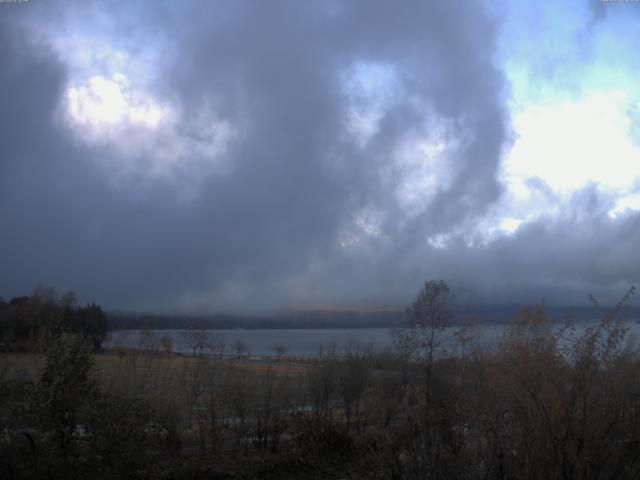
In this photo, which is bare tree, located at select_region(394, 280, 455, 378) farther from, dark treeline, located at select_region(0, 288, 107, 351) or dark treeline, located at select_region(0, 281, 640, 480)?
dark treeline, located at select_region(0, 288, 107, 351)

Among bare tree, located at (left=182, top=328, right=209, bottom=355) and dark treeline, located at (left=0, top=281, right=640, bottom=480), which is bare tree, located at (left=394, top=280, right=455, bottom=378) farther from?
bare tree, located at (left=182, top=328, right=209, bottom=355)

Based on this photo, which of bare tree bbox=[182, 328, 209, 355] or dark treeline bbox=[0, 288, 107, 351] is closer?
dark treeline bbox=[0, 288, 107, 351]

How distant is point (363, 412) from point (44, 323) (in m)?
12.0

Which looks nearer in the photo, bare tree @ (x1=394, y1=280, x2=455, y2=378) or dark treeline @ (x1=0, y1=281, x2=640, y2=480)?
dark treeline @ (x1=0, y1=281, x2=640, y2=480)

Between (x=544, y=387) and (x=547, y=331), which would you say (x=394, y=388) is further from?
(x=544, y=387)

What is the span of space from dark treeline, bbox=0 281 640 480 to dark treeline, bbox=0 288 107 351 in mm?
608

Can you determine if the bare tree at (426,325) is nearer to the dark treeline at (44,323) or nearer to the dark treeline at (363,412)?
the dark treeline at (363,412)

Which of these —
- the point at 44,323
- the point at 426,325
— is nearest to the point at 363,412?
the point at 426,325

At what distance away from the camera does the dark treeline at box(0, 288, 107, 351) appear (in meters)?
13.0

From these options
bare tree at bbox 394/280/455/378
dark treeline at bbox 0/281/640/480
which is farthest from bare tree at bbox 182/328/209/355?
bare tree at bbox 394/280/455/378

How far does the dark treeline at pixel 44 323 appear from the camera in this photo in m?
13.0

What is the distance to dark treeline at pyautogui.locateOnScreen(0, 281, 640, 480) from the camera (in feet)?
22.3

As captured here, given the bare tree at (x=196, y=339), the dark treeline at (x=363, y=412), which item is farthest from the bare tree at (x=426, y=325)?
the bare tree at (x=196, y=339)

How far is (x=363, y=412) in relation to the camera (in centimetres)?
2002
